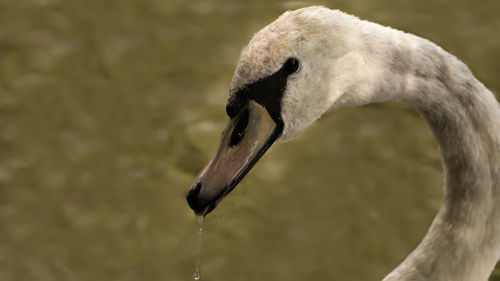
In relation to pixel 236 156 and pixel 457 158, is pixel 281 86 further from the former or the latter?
pixel 457 158

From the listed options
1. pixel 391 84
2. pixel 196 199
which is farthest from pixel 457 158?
pixel 196 199

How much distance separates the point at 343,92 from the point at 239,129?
0.94ft

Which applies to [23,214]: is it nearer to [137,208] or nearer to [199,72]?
[137,208]

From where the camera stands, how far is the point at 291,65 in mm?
2107

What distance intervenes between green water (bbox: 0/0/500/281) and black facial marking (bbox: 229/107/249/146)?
4.60 feet

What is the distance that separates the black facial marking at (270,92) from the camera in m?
2.11

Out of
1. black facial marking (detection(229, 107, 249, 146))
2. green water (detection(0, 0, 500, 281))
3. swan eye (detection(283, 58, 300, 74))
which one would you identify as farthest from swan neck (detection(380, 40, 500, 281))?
green water (detection(0, 0, 500, 281))

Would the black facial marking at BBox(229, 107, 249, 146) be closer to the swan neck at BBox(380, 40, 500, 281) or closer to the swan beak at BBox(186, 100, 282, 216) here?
the swan beak at BBox(186, 100, 282, 216)

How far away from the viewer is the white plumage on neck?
211 cm

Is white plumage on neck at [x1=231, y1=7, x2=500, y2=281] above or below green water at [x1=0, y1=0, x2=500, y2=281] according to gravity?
above

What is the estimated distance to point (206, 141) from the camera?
3957mm

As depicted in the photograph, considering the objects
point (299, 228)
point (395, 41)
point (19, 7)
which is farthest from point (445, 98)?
point (19, 7)

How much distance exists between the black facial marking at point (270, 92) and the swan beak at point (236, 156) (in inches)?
0.8

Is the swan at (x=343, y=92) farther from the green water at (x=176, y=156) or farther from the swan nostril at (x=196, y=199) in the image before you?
the green water at (x=176, y=156)
